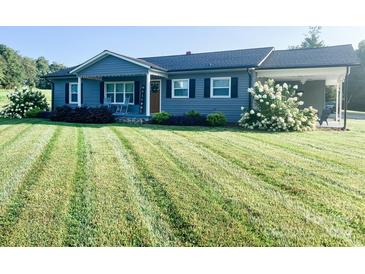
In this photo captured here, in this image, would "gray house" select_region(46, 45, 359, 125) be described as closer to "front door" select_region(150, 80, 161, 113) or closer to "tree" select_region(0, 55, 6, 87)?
"front door" select_region(150, 80, 161, 113)

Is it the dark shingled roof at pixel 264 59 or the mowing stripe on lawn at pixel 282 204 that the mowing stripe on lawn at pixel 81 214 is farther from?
the dark shingled roof at pixel 264 59

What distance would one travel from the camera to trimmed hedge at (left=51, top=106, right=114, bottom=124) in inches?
574

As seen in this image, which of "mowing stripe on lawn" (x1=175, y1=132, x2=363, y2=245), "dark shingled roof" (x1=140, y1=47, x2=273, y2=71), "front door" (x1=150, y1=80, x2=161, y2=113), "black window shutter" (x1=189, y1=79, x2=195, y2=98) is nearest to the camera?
"mowing stripe on lawn" (x1=175, y1=132, x2=363, y2=245)

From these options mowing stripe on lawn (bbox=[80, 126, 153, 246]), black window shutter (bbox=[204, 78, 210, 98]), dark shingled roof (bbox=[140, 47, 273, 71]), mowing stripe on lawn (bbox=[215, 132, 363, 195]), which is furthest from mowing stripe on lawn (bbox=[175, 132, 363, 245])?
dark shingled roof (bbox=[140, 47, 273, 71])

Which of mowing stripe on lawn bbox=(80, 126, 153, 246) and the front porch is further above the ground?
the front porch

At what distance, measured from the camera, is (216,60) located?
55.2ft

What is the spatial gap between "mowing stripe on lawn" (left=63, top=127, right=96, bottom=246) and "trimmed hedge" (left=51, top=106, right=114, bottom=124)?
30.7 feet

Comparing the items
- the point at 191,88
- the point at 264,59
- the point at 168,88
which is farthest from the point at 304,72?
the point at 168,88

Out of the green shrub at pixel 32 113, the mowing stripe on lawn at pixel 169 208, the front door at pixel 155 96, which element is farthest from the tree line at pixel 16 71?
the mowing stripe on lawn at pixel 169 208

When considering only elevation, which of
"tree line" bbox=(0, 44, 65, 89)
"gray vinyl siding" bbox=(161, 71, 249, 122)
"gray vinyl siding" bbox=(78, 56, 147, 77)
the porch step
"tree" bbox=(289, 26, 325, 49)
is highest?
"tree" bbox=(289, 26, 325, 49)

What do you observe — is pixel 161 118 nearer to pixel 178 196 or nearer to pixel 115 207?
pixel 178 196

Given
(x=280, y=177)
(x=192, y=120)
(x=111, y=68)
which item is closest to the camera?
(x=280, y=177)

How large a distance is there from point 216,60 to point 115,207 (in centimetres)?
1410
